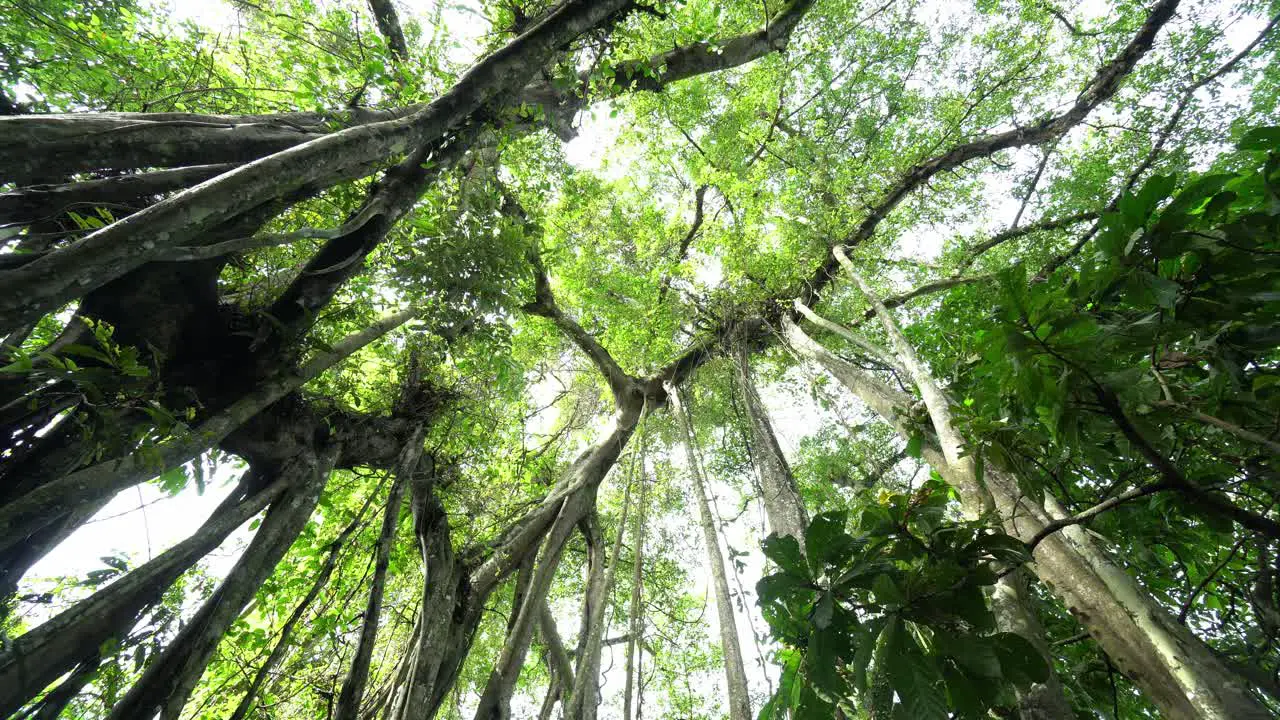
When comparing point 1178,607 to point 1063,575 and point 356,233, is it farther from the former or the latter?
point 356,233

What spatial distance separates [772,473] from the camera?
4.68m

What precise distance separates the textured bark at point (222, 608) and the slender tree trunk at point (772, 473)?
10.1 feet

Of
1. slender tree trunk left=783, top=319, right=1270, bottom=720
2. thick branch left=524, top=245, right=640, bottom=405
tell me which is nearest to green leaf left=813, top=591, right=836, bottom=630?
slender tree trunk left=783, top=319, right=1270, bottom=720

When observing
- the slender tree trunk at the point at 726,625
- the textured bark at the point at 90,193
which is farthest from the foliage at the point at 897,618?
the textured bark at the point at 90,193

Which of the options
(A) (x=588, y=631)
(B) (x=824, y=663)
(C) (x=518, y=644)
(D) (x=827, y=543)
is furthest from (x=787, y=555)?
(A) (x=588, y=631)

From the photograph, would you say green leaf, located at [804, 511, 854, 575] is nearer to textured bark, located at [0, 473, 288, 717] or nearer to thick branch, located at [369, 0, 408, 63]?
textured bark, located at [0, 473, 288, 717]

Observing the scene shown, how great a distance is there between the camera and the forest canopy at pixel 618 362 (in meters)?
1.04

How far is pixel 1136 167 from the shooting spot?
5039 millimetres

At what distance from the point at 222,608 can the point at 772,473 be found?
4089 millimetres

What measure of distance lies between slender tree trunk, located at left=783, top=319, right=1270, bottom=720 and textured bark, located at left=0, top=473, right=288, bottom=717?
10.1 feet

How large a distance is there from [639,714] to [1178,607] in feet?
8.62

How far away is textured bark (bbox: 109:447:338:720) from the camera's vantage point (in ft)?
5.66

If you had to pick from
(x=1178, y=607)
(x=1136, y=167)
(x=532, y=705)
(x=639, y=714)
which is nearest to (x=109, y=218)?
(x=639, y=714)

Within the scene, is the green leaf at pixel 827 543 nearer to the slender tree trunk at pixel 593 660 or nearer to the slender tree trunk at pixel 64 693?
the slender tree trunk at pixel 593 660
